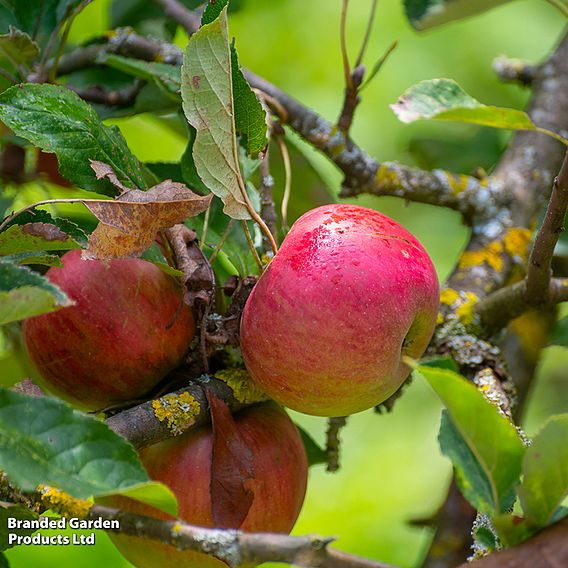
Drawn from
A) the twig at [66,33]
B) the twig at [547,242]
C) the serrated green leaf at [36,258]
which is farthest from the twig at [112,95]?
the twig at [547,242]

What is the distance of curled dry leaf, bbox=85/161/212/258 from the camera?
729mm

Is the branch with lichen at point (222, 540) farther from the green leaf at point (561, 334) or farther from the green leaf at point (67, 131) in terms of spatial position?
the green leaf at point (561, 334)

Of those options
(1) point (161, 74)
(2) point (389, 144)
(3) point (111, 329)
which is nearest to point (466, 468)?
(3) point (111, 329)

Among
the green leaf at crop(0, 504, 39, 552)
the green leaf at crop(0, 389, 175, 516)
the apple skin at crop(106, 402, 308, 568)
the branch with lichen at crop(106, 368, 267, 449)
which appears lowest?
the apple skin at crop(106, 402, 308, 568)

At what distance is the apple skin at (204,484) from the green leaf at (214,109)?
22 cm

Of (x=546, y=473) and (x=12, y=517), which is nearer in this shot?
(x=546, y=473)

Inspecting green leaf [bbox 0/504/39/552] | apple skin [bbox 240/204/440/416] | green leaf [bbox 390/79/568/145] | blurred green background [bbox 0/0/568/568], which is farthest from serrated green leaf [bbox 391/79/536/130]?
blurred green background [bbox 0/0/568/568]

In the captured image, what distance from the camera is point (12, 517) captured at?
687 mm

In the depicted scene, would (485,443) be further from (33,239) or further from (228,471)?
(33,239)

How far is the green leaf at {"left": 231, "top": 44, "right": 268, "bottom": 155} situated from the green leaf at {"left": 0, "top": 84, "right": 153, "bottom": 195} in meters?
0.12

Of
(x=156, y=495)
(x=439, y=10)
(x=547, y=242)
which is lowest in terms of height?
(x=156, y=495)

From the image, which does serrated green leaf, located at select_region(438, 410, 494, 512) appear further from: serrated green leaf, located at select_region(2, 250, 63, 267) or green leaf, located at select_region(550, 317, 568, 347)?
green leaf, located at select_region(550, 317, 568, 347)

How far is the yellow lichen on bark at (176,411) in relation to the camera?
0.78m

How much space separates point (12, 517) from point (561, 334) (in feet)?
2.52
